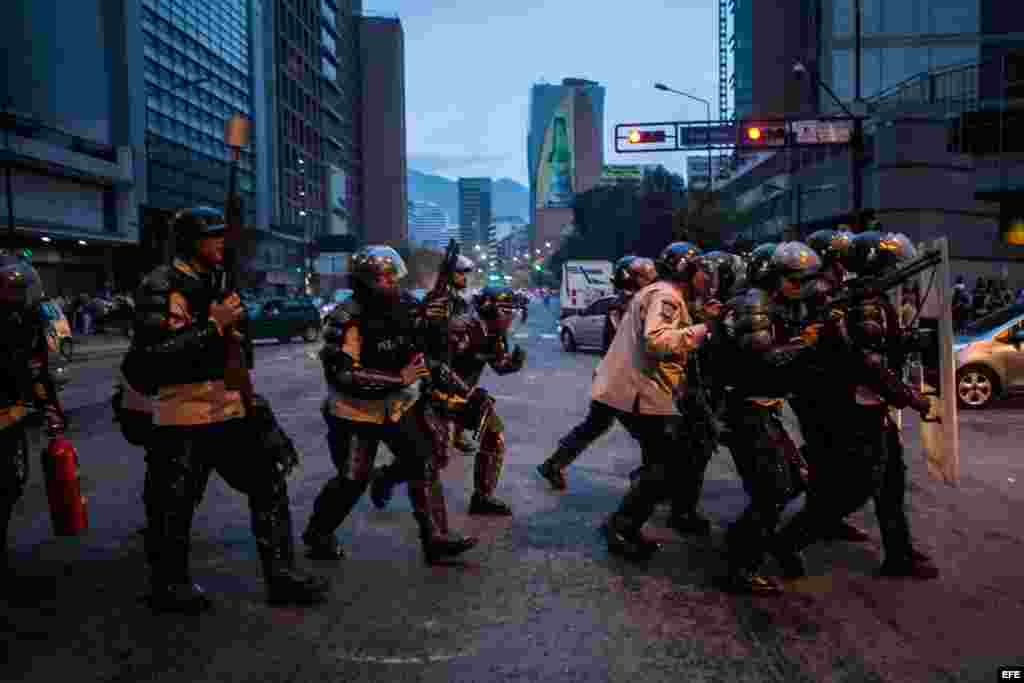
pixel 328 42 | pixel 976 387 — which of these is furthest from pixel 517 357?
pixel 328 42

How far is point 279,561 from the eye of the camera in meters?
4.38

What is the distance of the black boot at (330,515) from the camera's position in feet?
15.9

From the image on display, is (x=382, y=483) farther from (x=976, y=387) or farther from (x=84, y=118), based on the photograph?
(x=84, y=118)

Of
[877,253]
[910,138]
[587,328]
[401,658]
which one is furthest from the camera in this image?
[910,138]

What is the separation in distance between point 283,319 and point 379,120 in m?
99.4

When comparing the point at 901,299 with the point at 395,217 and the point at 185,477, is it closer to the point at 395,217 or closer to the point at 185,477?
the point at 185,477

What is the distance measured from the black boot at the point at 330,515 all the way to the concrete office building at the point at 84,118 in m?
36.4

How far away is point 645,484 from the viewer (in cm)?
496

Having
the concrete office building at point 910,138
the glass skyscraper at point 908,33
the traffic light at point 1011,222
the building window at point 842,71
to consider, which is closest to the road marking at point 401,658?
the concrete office building at point 910,138

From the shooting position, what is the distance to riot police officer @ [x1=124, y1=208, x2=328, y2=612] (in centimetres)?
414

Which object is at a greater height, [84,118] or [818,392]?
[84,118]

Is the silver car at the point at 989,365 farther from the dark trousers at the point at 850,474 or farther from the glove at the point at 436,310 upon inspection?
the glove at the point at 436,310

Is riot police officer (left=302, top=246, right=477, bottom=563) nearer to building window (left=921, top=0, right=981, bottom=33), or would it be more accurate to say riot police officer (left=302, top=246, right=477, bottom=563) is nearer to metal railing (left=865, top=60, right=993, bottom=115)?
metal railing (left=865, top=60, right=993, bottom=115)

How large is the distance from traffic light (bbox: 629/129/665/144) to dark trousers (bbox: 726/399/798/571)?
2610 centimetres
